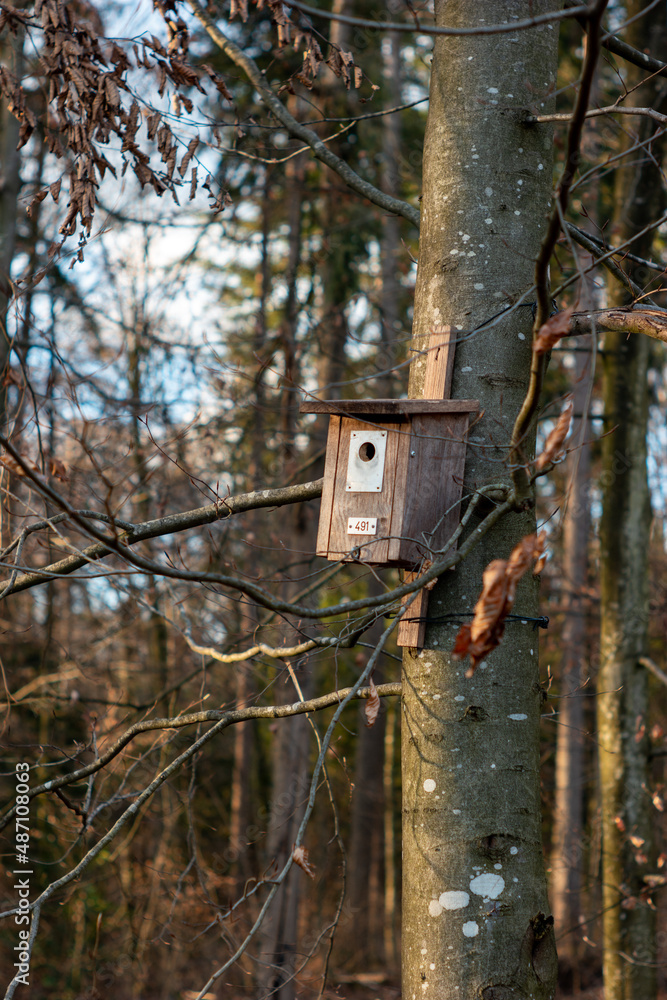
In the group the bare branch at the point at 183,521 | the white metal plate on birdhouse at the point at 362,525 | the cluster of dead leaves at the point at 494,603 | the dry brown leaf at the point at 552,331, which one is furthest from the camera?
the white metal plate on birdhouse at the point at 362,525

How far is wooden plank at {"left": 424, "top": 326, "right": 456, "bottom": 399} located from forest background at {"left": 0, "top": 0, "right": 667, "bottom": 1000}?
2.0 inches

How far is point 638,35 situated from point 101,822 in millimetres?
5625

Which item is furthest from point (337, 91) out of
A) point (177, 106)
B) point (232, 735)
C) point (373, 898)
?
point (373, 898)

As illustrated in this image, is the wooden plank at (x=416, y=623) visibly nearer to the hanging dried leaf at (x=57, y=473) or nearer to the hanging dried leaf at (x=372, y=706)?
the hanging dried leaf at (x=372, y=706)

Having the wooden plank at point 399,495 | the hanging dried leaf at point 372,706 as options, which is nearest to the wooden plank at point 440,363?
the wooden plank at point 399,495

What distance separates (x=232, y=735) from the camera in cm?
1259

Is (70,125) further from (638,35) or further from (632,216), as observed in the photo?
(638,35)

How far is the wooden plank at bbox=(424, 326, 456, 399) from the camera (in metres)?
2.38

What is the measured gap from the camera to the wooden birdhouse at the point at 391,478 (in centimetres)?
237

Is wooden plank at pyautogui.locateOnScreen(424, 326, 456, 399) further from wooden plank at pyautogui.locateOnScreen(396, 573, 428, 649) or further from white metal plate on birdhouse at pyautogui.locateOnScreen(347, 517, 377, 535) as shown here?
wooden plank at pyautogui.locateOnScreen(396, 573, 428, 649)

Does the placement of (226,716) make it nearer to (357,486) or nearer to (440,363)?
(357,486)

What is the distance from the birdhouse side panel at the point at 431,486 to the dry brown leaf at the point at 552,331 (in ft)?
2.41

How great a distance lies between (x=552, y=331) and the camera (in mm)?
1596

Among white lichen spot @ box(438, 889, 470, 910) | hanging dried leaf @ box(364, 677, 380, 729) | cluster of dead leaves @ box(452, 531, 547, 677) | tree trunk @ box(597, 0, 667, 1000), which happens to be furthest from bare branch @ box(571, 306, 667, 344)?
tree trunk @ box(597, 0, 667, 1000)
